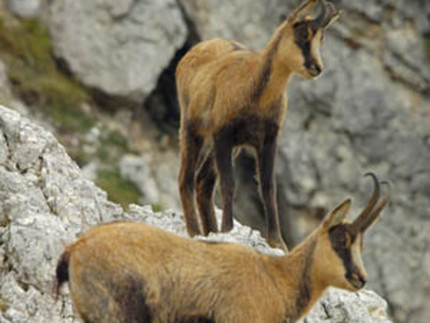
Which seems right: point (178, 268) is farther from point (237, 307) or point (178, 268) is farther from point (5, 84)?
point (5, 84)

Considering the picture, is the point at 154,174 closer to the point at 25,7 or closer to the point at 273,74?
the point at 25,7

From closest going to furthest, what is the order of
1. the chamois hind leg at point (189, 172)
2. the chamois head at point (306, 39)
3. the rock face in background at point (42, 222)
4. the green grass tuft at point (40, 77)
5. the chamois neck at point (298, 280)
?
the chamois neck at point (298, 280) → the rock face in background at point (42, 222) → the chamois head at point (306, 39) → the chamois hind leg at point (189, 172) → the green grass tuft at point (40, 77)

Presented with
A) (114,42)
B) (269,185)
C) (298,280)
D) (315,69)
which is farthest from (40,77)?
(298,280)

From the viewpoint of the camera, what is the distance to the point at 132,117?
92.1ft

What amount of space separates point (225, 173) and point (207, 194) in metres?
0.86

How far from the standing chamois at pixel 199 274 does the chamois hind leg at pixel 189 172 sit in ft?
11.1

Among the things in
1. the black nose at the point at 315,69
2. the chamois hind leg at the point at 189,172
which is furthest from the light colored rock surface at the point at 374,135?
the black nose at the point at 315,69

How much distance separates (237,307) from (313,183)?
1991cm

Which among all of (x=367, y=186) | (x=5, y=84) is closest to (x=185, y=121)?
(x=5, y=84)

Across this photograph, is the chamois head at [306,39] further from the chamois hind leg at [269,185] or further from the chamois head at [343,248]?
the chamois head at [343,248]

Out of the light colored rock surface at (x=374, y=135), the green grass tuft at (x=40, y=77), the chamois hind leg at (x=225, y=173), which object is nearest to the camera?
the chamois hind leg at (x=225, y=173)

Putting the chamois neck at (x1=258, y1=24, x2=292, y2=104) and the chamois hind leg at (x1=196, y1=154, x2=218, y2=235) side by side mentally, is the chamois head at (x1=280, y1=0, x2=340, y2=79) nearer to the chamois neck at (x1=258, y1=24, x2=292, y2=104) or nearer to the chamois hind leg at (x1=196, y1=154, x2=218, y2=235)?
the chamois neck at (x1=258, y1=24, x2=292, y2=104)

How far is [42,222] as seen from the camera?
897 centimetres

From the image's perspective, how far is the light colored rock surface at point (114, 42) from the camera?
2738cm
